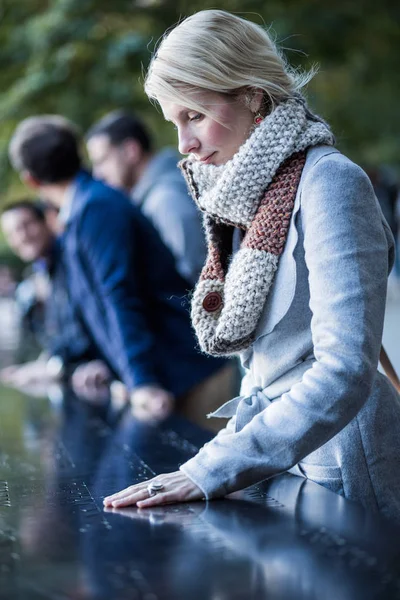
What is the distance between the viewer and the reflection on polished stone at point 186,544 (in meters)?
1.59

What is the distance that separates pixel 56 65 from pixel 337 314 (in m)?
6.24

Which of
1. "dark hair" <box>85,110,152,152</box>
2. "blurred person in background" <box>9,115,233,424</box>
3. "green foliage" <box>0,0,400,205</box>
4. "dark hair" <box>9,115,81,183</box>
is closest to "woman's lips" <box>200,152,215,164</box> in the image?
"blurred person in background" <box>9,115,233,424</box>

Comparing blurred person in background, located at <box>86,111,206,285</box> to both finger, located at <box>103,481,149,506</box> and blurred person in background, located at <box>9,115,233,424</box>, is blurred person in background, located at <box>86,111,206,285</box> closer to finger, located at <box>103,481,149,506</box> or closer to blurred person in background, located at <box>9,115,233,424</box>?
blurred person in background, located at <box>9,115,233,424</box>

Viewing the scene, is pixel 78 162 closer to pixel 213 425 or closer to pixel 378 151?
A: pixel 213 425

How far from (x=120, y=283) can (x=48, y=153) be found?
31.7 inches

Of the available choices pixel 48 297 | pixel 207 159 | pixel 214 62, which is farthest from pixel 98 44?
pixel 214 62

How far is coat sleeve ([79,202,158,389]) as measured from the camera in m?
4.29

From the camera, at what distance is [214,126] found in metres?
2.26

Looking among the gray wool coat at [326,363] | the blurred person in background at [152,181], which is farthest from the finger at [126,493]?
the blurred person in background at [152,181]

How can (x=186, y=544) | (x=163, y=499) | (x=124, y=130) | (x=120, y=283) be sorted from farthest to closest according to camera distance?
1. (x=124, y=130)
2. (x=120, y=283)
3. (x=163, y=499)
4. (x=186, y=544)

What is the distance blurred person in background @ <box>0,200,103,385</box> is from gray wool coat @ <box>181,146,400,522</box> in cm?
282

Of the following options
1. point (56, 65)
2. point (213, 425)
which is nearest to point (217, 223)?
point (213, 425)

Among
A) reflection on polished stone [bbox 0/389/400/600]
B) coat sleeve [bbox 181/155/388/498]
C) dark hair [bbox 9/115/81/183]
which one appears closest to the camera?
reflection on polished stone [bbox 0/389/400/600]

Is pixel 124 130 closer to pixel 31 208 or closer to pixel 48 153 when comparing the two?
pixel 31 208
